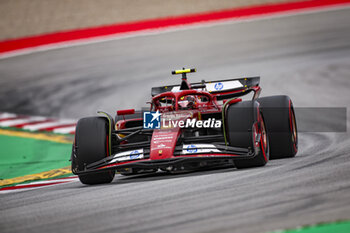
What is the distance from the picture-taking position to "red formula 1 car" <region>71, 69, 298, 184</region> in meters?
8.06

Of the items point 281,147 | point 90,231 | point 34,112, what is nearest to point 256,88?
point 281,147

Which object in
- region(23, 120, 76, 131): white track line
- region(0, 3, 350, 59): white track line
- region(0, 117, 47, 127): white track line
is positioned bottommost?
region(23, 120, 76, 131): white track line

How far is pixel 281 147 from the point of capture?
32.1ft

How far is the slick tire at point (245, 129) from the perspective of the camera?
816cm

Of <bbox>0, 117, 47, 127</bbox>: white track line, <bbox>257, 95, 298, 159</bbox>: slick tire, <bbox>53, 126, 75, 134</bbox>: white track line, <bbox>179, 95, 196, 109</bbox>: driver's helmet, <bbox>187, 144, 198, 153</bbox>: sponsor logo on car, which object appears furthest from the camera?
<bbox>0, 117, 47, 127</bbox>: white track line

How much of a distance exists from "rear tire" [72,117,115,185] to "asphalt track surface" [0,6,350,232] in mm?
330

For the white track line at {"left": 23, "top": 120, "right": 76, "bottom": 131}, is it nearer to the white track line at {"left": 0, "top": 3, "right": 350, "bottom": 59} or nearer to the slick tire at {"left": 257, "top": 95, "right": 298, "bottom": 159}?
the slick tire at {"left": 257, "top": 95, "right": 298, "bottom": 159}

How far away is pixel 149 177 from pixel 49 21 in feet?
76.5

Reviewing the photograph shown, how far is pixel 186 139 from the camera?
27.9ft

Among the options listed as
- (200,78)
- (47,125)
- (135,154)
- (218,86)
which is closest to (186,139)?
(135,154)

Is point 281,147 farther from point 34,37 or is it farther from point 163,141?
point 34,37

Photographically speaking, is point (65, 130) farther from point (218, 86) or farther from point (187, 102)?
point (187, 102)

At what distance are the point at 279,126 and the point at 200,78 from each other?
906cm

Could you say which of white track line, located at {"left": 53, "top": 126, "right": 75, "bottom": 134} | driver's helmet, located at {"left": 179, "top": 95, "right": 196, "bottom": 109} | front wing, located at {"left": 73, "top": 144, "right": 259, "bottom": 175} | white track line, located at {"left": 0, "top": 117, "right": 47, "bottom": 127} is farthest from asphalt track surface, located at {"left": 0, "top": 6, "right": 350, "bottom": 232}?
white track line, located at {"left": 53, "top": 126, "right": 75, "bottom": 134}
